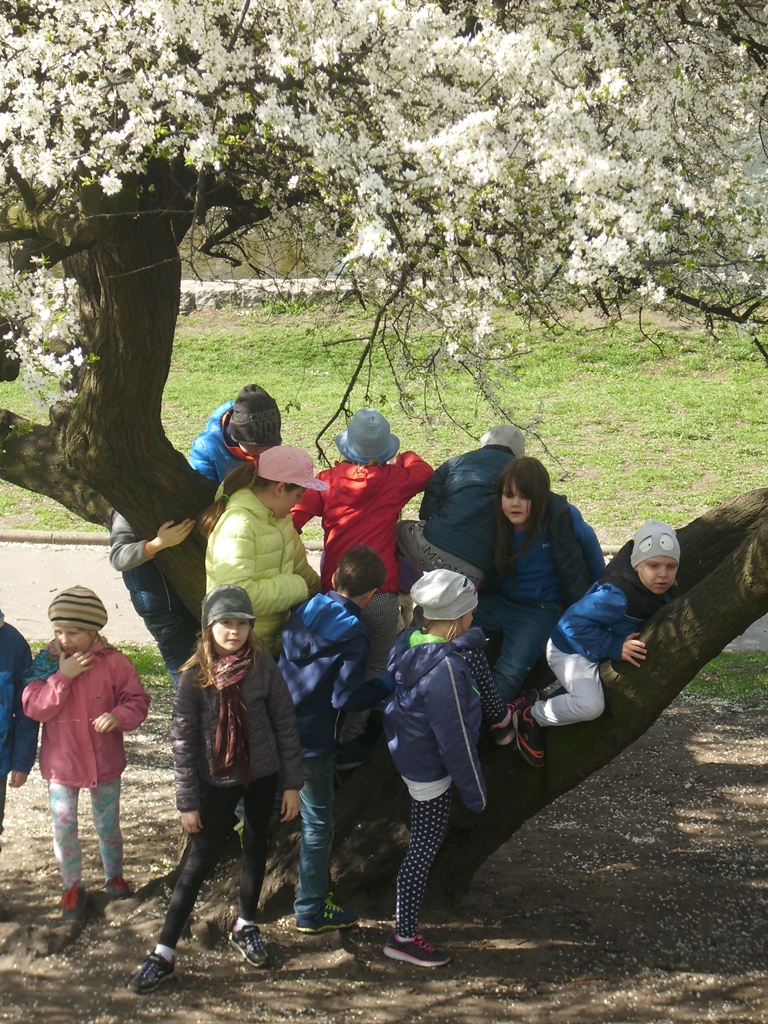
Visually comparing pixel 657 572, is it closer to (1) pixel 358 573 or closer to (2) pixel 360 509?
(1) pixel 358 573

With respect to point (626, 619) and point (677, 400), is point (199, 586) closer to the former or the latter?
point (626, 619)

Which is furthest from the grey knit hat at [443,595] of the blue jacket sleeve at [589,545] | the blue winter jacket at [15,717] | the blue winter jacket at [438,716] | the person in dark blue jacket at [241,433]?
the blue winter jacket at [15,717]

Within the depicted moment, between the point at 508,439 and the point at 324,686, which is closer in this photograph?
the point at 324,686

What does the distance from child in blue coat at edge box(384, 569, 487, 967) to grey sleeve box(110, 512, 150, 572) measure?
1.29 m

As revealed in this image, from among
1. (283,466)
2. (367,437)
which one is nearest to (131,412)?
(283,466)

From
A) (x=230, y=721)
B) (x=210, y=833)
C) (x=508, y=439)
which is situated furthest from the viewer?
(x=508, y=439)

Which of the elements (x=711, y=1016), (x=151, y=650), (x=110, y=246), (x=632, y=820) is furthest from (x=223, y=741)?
(x=151, y=650)

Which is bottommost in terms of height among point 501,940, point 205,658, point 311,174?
point 501,940

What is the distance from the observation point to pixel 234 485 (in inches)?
169

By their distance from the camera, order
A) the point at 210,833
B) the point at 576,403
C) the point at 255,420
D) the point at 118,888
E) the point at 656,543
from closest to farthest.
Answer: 1. the point at 210,833
2. the point at 656,543
3. the point at 118,888
4. the point at 255,420
5. the point at 576,403

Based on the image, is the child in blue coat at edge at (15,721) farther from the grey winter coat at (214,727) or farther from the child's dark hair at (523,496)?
the child's dark hair at (523,496)

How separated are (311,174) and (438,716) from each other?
2144 millimetres

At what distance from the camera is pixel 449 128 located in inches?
163

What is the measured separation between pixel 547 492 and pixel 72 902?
2.44m
